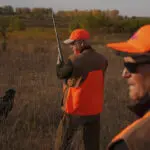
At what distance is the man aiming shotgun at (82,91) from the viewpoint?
5.08 metres

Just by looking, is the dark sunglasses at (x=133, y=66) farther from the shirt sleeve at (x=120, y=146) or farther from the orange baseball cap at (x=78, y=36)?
the orange baseball cap at (x=78, y=36)

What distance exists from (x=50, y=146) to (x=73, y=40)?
5.47ft

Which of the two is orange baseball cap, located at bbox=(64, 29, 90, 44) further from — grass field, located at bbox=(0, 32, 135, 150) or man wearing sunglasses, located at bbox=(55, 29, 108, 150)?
grass field, located at bbox=(0, 32, 135, 150)

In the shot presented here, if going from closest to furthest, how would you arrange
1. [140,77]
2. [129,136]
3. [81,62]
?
[129,136] → [140,77] → [81,62]

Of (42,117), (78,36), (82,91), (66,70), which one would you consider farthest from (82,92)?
(42,117)

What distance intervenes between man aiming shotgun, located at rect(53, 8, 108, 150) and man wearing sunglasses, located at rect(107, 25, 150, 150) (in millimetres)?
3043

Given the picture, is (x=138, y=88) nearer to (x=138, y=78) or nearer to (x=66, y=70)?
(x=138, y=78)

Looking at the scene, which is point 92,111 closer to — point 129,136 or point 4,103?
point 4,103

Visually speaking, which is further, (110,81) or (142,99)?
(110,81)

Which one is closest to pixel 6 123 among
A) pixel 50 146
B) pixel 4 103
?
pixel 4 103

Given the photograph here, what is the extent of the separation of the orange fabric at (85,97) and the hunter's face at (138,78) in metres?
3.18

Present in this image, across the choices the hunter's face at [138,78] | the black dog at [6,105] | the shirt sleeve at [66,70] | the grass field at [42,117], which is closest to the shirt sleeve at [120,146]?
the hunter's face at [138,78]

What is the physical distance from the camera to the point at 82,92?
203 inches

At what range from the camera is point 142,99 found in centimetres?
187
